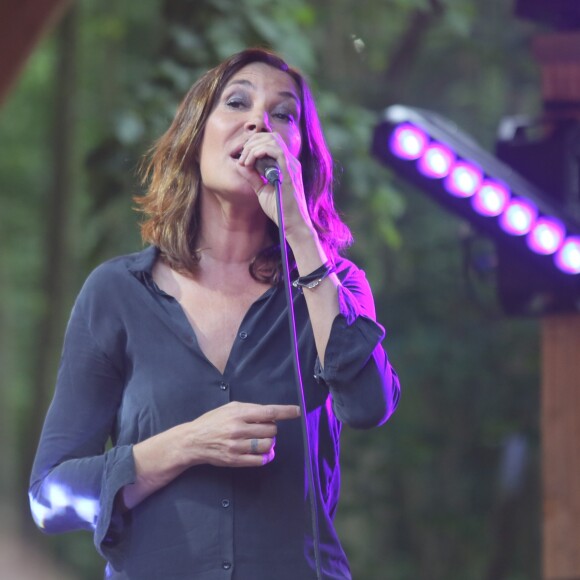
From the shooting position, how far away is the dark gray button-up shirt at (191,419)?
65.2 inches

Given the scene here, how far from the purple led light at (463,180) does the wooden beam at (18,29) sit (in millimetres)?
1209

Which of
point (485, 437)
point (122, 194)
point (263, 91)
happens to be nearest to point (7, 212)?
point (485, 437)

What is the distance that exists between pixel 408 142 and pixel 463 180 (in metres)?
0.19

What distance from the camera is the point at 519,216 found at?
12.0 ft

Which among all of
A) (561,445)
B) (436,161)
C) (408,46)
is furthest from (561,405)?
(408,46)

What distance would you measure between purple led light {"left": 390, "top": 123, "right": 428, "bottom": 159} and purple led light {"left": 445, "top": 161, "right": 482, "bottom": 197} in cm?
11

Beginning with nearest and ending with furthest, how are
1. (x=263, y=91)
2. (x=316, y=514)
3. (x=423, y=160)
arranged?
(x=316, y=514)
(x=263, y=91)
(x=423, y=160)

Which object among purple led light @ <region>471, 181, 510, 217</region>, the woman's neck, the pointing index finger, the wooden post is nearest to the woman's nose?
the woman's neck

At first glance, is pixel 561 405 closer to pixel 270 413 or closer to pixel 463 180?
pixel 463 180

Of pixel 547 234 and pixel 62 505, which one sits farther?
pixel 547 234

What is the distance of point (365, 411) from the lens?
1651 mm

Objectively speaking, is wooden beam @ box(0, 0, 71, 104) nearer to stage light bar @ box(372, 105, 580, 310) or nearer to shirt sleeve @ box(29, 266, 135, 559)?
stage light bar @ box(372, 105, 580, 310)

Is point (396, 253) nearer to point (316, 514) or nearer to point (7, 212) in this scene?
point (7, 212)

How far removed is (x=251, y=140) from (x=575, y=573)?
2542mm
